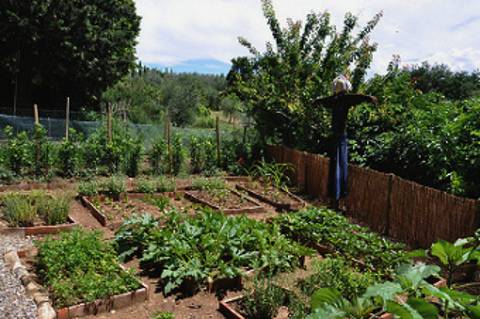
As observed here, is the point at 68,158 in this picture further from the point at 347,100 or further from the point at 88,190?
the point at 347,100

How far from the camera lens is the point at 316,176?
934 cm

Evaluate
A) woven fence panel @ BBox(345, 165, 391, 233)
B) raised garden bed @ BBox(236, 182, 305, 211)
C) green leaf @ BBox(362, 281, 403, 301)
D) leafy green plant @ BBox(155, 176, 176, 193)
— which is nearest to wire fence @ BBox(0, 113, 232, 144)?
leafy green plant @ BBox(155, 176, 176, 193)

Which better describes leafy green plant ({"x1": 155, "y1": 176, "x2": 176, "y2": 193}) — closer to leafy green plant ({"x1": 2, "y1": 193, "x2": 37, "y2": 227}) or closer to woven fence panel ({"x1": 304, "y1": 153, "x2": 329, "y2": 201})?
leafy green plant ({"x1": 2, "y1": 193, "x2": 37, "y2": 227})

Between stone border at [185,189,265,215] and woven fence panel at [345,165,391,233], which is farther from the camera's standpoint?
stone border at [185,189,265,215]

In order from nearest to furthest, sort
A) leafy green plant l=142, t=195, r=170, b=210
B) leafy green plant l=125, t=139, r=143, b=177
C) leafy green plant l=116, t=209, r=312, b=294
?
1. leafy green plant l=116, t=209, r=312, b=294
2. leafy green plant l=142, t=195, r=170, b=210
3. leafy green plant l=125, t=139, r=143, b=177

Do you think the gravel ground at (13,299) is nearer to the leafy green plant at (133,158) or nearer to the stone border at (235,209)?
the stone border at (235,209)

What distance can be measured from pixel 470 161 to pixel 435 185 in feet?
3.29

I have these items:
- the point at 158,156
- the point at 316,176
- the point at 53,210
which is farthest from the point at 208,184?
the point at 53,210

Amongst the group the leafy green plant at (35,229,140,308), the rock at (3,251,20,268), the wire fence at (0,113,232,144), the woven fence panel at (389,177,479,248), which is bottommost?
the rock at (3,251,20,268)

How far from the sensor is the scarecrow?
7.41 metres

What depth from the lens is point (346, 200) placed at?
823cm

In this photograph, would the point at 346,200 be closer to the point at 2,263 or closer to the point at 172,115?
the point at 2,263

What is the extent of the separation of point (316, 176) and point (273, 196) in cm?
104

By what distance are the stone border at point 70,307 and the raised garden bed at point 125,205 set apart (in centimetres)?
231
